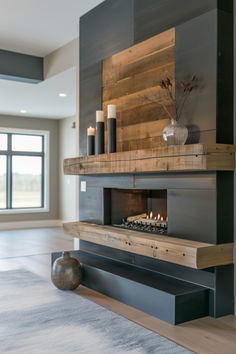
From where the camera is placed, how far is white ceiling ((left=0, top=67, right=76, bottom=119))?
6.17 metres

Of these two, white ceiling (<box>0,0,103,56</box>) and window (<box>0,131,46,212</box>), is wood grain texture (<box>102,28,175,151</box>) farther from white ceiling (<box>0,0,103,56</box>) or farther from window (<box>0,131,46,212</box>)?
window (<box>0,131,46,212</box>)

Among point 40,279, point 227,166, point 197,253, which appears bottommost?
point 40,279

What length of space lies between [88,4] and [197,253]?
2.93m

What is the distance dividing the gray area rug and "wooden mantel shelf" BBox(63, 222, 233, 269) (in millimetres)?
533

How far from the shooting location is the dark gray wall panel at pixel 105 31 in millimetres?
3838

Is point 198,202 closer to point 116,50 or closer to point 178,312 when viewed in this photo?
point 178,312

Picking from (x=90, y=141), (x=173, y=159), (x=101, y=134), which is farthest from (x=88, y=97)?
(x=173, y=159)

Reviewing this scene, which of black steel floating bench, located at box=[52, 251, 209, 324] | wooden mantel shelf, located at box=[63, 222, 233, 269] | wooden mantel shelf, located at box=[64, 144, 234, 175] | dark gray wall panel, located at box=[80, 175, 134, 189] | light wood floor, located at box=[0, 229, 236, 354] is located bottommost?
light wood floor, located at box=[0, 229, 236, 354]

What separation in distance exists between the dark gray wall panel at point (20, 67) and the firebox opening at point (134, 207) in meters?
2.64

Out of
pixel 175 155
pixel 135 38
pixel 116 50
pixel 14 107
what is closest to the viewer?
pixel 175 155

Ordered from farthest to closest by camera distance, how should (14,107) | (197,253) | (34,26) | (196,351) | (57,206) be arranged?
(57,206)
(14,107)
(34,26)
(197,253)
(196,351)

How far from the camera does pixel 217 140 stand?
2848 mm

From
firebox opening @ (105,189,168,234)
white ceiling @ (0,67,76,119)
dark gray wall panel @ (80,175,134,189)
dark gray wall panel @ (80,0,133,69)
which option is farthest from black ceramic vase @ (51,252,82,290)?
white ceiling @ (0,67,76,119)

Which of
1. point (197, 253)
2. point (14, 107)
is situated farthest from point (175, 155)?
point (14, 107)
